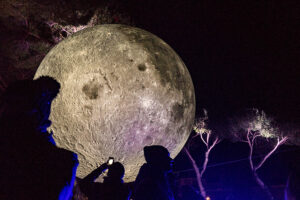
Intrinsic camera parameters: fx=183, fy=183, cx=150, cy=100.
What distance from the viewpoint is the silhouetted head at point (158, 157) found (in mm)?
2467

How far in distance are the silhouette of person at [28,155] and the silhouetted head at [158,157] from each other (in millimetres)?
1254

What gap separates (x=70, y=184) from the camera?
4.97 ft

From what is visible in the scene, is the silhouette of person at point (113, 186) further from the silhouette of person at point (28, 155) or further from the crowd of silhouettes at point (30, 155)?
the silhouette of person at point (28, 155)

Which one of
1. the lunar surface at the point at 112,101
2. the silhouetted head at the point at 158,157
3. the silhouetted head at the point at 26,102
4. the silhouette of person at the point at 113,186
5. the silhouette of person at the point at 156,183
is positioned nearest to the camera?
the silhouetted head at the point at 26,102

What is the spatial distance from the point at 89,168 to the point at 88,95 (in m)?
1.24

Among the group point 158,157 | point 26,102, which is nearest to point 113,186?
point 158,157

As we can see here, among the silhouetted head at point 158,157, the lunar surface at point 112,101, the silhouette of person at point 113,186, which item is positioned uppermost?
the lunar surface at point 112,101

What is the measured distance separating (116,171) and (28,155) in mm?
1508

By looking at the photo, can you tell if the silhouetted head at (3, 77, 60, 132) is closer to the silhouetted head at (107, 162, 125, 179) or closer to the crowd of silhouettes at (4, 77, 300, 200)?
the crowd of silhouettes at (4, 77, 300, 200)

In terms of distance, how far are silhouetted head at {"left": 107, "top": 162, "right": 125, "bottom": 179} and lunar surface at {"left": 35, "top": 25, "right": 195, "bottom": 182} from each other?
0.45 ft

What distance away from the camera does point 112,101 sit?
2699 millimetres

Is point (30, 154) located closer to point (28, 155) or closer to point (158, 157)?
point (28, 155)

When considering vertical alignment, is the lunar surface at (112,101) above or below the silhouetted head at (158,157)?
above

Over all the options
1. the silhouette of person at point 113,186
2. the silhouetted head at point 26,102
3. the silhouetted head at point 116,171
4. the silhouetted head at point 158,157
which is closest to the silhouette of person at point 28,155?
the silhouetted head at point 26,102
